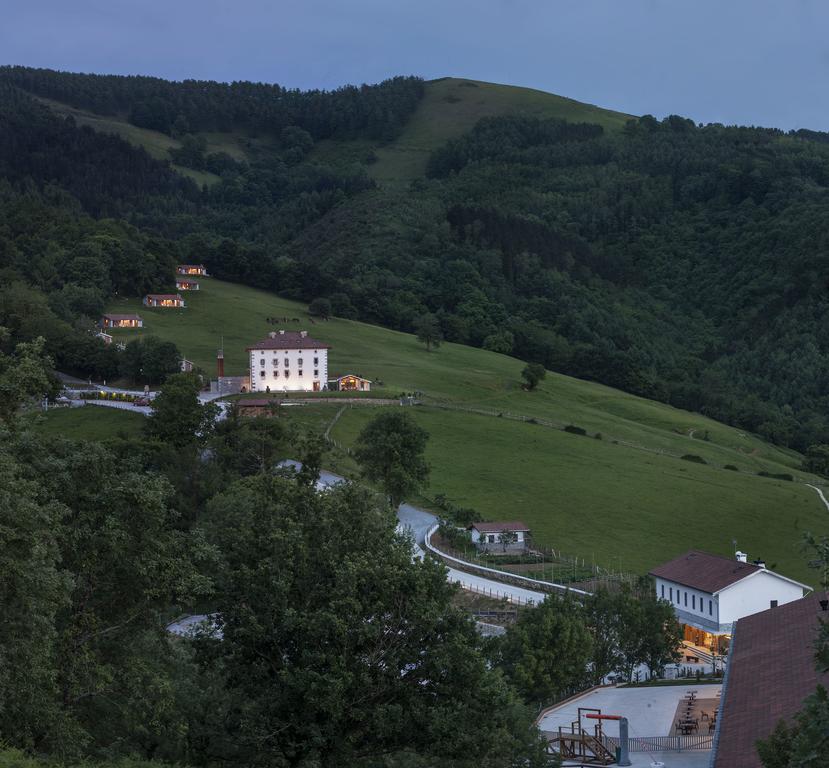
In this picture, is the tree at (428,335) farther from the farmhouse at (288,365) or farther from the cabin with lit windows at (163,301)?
the farmhouse at (288,365)

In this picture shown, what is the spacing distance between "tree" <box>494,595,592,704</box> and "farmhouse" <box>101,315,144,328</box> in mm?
83869

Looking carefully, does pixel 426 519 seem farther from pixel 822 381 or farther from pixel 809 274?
pixel 809 274

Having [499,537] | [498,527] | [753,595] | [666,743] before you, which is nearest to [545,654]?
[666,743]

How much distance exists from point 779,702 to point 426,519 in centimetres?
Answer: 4416

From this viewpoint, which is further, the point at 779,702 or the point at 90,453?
the point at 779,702

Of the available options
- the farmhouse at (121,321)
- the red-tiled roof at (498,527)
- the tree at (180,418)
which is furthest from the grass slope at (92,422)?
the farmhouse at (121,321)

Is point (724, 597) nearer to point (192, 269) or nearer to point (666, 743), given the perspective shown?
point (666, 743)

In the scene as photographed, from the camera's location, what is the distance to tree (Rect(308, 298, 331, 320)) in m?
136

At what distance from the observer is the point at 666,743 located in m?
32.0

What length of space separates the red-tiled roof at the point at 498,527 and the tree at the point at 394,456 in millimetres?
4517

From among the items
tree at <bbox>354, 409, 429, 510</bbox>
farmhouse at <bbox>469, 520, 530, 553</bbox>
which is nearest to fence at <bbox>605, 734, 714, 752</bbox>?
farmhouse at <bbox>469, 520, 530, 553</bbox>

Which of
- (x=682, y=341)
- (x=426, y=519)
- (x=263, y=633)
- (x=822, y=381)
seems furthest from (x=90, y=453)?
(x=682, y=341)

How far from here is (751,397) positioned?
450 feet

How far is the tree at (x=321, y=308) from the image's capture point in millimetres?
136000
